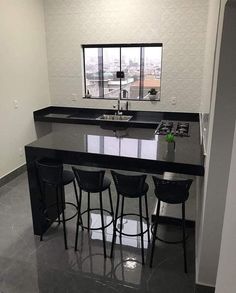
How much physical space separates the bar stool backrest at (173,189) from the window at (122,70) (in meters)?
2.88

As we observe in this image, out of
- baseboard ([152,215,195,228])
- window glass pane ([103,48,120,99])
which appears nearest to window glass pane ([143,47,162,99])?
A: window glass pane ([103,48,120,99])

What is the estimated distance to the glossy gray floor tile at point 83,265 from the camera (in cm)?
246

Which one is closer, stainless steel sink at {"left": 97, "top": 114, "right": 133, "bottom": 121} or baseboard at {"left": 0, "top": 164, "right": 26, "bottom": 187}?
baseboard at {"left": 0, "top": 164, "right": 26, "bottom": 187}

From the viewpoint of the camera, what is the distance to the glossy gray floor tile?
96.7 inches

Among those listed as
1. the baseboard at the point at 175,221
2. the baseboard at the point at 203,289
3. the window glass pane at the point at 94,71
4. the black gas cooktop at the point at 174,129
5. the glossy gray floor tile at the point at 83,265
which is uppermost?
the window glass pane at the point at 94,71

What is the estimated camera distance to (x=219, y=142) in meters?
1.94

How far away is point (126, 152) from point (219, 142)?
0.99m

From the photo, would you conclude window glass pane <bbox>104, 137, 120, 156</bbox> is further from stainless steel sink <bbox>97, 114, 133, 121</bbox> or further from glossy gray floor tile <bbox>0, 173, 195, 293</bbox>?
stainless steel sink <bbox>97, 114, 133, 121</bbox>

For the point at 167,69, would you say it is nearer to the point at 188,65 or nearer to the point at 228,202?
the point at 188,65

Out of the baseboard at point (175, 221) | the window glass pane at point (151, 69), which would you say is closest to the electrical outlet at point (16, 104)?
the window glass pane at point (151, 69)

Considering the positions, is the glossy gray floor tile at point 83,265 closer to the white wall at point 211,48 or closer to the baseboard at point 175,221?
the baseboard at point 175,221

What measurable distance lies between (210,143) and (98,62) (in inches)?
148

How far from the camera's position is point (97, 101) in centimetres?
527

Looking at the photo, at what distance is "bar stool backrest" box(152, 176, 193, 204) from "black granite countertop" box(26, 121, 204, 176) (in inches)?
4.1
